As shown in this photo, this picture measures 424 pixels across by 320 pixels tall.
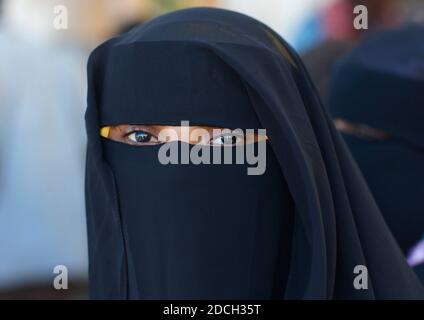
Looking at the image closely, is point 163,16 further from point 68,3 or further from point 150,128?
point 68,3

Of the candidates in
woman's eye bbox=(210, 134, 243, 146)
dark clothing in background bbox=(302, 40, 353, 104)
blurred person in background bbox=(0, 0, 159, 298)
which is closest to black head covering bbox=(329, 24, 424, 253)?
dark clothing in background bbox=(302, 40, 353, 104)

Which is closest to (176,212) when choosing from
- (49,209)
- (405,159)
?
(405,159)

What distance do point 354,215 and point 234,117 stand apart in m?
0.34

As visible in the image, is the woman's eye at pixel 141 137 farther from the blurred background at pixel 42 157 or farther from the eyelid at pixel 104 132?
the blurred background at pixel 42 157

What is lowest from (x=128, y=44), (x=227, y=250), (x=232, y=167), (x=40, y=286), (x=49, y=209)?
(x=40, y=286)

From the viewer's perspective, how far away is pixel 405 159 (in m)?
2.82

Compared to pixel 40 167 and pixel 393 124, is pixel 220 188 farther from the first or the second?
pixel 40 167

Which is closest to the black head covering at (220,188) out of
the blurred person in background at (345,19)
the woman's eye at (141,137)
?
the woman's eye at (141,137)

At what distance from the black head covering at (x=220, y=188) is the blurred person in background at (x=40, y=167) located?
62.9 inches

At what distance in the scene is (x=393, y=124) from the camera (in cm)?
282

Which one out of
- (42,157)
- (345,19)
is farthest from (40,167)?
(345,19)

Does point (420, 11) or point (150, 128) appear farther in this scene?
point (420, 11)

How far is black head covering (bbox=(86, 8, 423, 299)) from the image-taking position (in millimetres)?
1827
